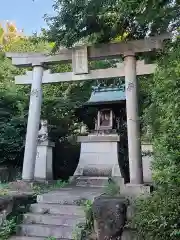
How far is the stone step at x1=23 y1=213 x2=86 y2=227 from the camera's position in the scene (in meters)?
5.37

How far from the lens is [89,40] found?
7.14 metres

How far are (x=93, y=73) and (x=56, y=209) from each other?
3347mm

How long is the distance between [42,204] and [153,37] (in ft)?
14.2

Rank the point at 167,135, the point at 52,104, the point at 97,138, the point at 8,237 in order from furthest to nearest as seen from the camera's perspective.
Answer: the point at 52,104
the point at 97,138
the point at 8,237
the point at 167,135

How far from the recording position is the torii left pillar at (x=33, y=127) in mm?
7176

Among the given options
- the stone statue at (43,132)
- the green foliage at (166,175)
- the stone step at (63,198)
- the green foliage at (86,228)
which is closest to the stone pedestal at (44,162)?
the stone statue at (43,132)

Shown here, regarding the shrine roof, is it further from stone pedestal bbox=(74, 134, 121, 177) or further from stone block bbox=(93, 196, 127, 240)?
stone block bbox=(93, 196, 127, 240)

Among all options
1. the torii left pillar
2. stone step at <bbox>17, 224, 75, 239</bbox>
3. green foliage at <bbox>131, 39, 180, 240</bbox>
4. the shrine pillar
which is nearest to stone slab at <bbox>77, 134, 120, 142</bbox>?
the torii left pillar

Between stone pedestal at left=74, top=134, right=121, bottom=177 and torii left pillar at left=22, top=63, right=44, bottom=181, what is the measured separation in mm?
2377

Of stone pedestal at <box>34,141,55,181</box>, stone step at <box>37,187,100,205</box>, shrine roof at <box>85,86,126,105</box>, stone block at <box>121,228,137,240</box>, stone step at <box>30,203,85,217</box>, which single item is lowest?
stone block at <box>121,228,137,240</box>

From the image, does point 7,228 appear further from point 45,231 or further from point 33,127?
point 33,127

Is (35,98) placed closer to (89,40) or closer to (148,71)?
(89,40)

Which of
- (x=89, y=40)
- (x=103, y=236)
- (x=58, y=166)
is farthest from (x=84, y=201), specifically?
(x=58, y=166)

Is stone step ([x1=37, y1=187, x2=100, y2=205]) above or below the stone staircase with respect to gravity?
above
